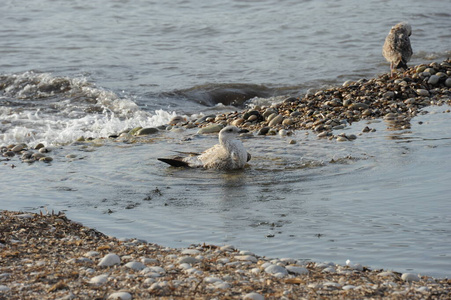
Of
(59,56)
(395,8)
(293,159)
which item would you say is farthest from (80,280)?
(395,8)

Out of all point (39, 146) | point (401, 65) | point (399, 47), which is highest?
point (399, 47)

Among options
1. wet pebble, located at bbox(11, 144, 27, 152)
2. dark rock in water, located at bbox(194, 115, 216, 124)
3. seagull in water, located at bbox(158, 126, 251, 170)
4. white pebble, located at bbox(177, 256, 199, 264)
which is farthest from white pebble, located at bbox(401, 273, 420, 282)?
dark rock in water, located at bbox(194, 115, 216, 124)

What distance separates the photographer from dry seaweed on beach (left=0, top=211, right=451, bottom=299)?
4777 mm

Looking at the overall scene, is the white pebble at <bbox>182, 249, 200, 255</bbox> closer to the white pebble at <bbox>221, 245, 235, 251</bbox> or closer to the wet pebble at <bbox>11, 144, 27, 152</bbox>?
the white pebble at <bbox>221, 245, 235, 251</bbox>

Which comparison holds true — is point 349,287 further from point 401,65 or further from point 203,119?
point 401,65

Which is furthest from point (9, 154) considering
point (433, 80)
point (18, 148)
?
point (433, 80)

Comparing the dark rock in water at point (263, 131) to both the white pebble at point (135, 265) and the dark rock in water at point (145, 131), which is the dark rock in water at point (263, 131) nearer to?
the dark rock in water at point (145, 131)

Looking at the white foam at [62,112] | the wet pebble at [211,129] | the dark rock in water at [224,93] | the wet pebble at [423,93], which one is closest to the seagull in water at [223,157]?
the wet pebble at [211,129]

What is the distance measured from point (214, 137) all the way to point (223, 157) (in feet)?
7.75

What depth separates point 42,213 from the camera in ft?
23.7

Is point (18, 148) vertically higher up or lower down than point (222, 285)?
lower down

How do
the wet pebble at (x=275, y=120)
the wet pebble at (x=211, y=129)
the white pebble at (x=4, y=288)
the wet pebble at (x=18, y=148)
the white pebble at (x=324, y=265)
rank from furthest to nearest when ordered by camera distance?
1. the wet pebble at (x=211, y=129)
2. the wet pebble at (x=275, y=120)
3. the wet pebble at (x=18, y=148)
4. the white pebble at (x=324, y=265)
5. the white pebble at (x=4, y=288)

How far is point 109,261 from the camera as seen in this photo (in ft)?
17.8

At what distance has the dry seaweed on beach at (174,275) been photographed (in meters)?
4.78
